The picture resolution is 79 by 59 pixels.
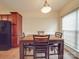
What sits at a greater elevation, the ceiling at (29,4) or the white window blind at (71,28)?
the ceiling at (29,4)

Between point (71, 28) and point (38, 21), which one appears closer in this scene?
point (71, 28)

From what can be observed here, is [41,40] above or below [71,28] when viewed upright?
below

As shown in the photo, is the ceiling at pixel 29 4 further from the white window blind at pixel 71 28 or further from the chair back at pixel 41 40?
the chair back at pixel 41 40

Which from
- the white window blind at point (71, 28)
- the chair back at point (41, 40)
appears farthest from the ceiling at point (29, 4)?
the chair back at point (41, 40)

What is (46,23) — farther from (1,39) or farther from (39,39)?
(39,39)

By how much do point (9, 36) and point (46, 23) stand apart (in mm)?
2978

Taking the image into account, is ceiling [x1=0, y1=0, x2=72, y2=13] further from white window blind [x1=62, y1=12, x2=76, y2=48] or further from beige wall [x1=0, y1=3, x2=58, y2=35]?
white window blind [x1=62, y1=12, x2=76, y2=48]

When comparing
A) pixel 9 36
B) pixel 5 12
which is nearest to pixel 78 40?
pixel 9 36

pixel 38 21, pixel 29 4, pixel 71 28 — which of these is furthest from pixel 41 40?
pixel 38 21

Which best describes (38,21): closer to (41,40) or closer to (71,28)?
(71,28)

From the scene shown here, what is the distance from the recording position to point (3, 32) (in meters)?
6.63

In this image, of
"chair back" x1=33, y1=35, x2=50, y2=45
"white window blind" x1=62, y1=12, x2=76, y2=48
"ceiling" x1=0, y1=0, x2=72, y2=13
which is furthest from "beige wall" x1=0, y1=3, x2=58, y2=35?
"chair back" x1=33, y1=35, x2=50, y2=45

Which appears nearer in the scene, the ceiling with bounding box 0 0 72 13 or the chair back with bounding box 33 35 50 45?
the chair back with bounding box 33 35 50 45

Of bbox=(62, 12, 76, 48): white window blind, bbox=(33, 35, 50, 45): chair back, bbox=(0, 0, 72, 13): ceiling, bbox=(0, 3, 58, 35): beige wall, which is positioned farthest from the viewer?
bbox=(0, 3, 58, 35): beige wall
